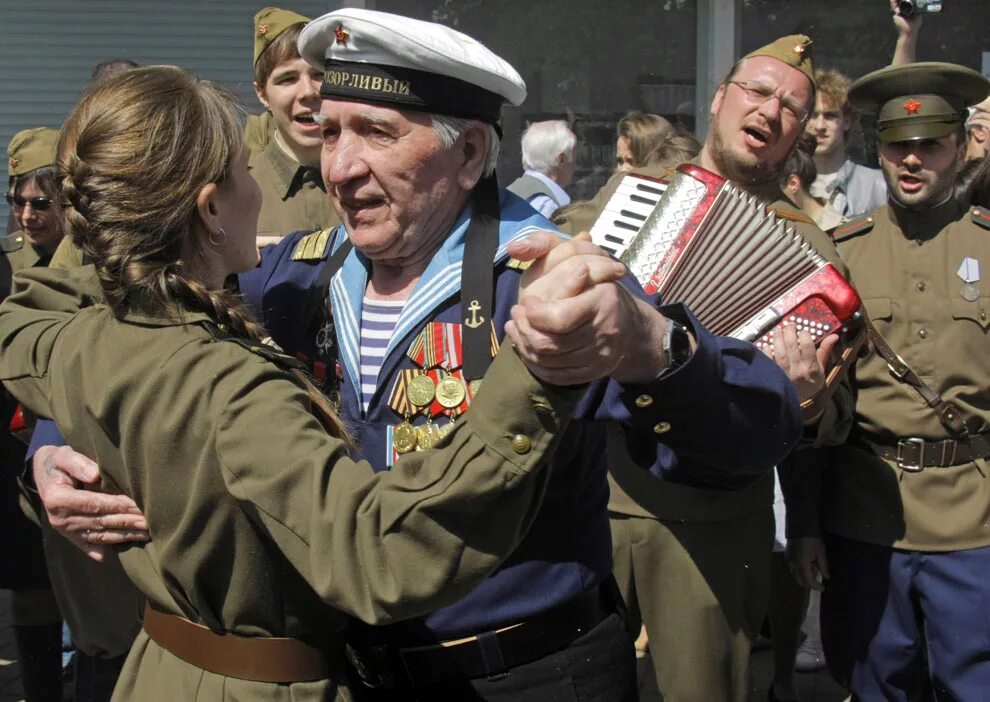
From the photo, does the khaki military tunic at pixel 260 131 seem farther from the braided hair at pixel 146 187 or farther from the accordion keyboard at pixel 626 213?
the braided hair at pixel 146 187

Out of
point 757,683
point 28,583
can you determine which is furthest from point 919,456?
point 28,583

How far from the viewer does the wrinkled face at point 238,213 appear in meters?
1.82

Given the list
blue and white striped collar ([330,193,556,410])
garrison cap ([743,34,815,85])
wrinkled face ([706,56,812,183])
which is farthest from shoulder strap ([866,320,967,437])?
blue and white striped collar ([330,193,556,410])

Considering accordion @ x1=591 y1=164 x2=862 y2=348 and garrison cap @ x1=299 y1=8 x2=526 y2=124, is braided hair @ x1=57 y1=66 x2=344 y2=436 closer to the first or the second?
garrison cap @ x1=299 y1=8 x2=526 y2=124

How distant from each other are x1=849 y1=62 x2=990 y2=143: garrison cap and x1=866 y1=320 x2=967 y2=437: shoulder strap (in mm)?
695

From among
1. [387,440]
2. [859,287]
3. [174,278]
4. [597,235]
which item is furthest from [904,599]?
[174,278]

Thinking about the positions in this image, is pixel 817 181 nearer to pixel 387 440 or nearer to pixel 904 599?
pixel 904 599

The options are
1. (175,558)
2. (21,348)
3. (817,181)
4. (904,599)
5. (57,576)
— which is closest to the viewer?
(175,558)

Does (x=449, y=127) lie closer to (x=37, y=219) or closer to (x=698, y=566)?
(x=698, y=566)

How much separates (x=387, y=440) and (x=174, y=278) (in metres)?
0.54

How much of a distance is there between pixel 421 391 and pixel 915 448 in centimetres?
214

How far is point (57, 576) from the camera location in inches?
99.9

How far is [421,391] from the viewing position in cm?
205

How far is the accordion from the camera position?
274 cm
